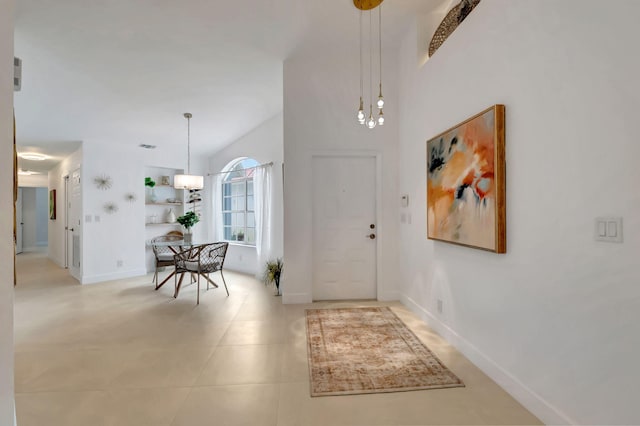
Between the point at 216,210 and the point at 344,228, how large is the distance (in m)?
3.53

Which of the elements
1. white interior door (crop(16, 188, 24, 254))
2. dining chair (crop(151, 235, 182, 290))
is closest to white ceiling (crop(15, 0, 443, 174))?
dining chair (crop(151, 235, 182, 290))

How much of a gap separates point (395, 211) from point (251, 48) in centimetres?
265

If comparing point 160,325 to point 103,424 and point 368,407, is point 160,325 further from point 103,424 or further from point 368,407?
point 368,407

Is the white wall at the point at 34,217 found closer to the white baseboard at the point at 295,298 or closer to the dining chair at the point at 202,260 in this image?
the dining chair at the point at 202,260

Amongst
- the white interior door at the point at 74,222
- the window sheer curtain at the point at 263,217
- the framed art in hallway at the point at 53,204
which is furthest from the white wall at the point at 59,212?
the window sheer curtain at the point at 263,217

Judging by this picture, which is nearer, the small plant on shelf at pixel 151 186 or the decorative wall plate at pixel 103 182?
the decorative wall plate at pixel 103 182

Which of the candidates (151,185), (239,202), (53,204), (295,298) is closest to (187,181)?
(239,202)

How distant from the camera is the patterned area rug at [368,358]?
2.04 metres

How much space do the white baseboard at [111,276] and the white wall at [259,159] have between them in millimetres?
1623

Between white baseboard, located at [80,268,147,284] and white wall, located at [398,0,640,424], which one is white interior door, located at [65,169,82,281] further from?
white wall, located at [398,0,640,424]

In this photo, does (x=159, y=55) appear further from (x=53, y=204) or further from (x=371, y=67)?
(x=53, y=204)

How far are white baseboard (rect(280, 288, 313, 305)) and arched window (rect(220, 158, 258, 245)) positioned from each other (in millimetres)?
2168

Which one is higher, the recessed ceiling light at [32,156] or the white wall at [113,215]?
the recessed ceiling light at [32,156]

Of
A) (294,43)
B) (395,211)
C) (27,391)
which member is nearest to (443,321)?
(395,211)
